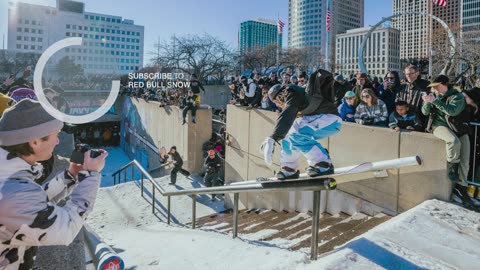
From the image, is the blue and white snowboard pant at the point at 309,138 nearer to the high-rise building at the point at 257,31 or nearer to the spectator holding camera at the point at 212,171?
the spectator holding camera at the point at 212,171

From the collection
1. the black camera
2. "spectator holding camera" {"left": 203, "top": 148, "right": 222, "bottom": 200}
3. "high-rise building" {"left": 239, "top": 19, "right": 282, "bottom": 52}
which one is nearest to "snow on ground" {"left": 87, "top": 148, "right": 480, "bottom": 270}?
the black camera

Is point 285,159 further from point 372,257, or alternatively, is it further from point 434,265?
point 434,265

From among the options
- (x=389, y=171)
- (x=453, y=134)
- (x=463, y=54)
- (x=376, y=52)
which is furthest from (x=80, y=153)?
(x=376, y=52)

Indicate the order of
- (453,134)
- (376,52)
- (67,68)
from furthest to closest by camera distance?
1. (376,52)
2. (453,134)
3. (67,68)

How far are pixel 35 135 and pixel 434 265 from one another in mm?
3377

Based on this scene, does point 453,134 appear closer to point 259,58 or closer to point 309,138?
point 309,138

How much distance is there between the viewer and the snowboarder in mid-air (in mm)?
4496

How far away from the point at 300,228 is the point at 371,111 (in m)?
2.50

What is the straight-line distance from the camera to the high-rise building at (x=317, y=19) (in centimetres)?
12369

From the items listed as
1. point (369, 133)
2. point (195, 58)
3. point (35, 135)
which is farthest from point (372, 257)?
point (195, 58)

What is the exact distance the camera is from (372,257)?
10.7 feet

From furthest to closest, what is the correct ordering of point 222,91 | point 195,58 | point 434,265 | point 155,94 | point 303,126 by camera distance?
point 195,58 → point 222,91 → point 155,94 → point 303,126 → point 434,265

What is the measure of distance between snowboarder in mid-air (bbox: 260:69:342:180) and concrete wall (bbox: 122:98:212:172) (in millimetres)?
11246

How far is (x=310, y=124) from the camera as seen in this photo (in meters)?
4.59
